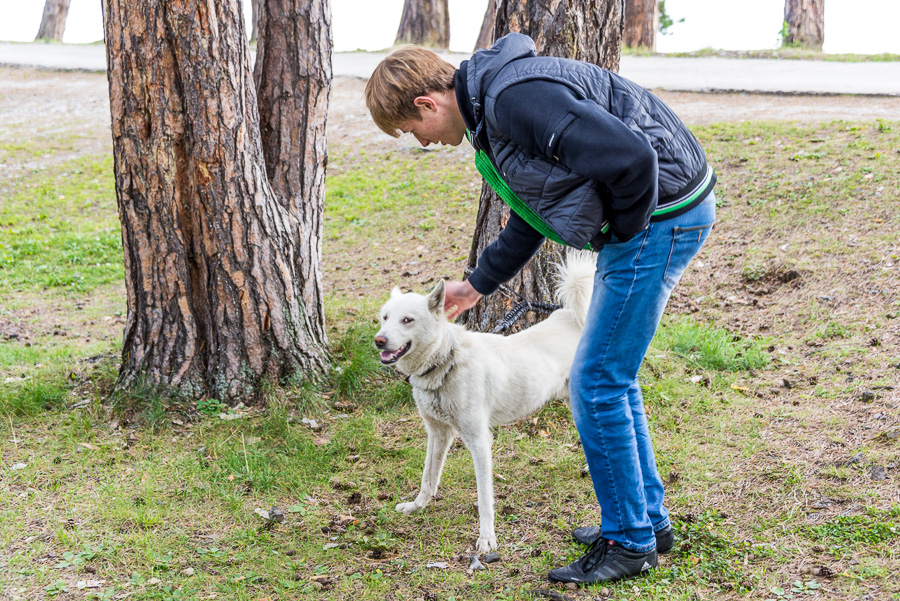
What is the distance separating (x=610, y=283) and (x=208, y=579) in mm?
2303

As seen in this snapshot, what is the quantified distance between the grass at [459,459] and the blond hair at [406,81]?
84.3 inches

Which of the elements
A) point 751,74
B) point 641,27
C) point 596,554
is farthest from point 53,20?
point 596,554

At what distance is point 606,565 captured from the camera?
3129 millimetres

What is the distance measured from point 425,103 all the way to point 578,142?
2.40 feet

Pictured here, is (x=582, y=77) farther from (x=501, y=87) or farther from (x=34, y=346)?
(x=34, y=346)

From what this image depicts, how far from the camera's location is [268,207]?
4.98 m

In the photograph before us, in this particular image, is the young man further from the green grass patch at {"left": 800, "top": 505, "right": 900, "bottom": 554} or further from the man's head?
the green grass patch at {"left": 800, "top": 505, "right": 900, "bottom": 554}

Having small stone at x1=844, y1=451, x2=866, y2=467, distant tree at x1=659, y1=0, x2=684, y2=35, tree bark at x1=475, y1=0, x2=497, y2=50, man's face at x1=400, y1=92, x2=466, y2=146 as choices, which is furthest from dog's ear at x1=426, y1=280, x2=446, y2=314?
distant tree at x1=659, y1=0, x2=684, y2=35

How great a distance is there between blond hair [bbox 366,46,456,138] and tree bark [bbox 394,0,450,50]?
16.7 meters

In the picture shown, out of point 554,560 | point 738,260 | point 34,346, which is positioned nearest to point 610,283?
point 554,560

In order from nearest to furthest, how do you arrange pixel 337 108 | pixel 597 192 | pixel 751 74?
1. pixel 597 192
2. pixel 751 74
3. pixel 337 108

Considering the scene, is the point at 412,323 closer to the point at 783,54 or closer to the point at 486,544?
the point at 486,544

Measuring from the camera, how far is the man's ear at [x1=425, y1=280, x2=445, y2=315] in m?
3.59

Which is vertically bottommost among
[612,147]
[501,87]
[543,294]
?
[543,294]
